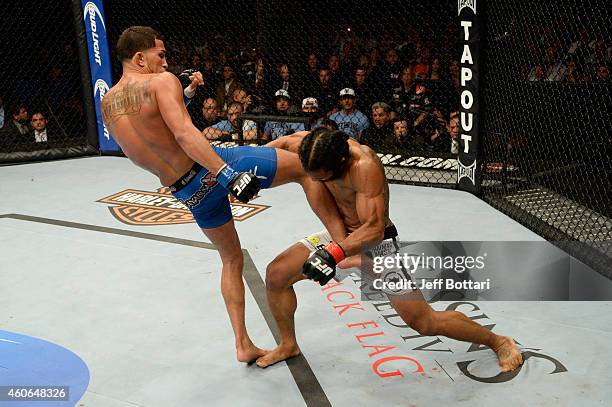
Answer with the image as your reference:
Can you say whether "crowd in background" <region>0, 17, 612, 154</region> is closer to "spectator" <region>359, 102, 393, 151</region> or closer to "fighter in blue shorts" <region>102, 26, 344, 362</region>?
"spectator" <region>359, 102, 393, 151</region>

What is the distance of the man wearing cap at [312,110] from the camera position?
555cm

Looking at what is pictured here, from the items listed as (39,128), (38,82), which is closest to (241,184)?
(39,128)

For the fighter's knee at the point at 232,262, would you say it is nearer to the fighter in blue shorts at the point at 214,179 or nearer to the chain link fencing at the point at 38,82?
the fighter in blue shorts at the point at 214,179

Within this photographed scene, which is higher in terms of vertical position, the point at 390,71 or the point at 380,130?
the point at 390,71

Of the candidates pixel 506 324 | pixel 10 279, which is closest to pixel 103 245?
pixel 10 279

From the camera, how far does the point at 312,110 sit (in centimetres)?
556

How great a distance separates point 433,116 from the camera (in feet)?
16.9

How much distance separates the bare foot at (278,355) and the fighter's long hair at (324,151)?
30.9 inches

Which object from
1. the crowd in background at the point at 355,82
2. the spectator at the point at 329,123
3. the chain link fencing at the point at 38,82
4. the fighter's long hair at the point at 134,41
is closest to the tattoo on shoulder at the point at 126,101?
the fighter's long hair at the point at 134,41

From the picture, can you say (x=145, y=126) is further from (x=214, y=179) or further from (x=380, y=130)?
(x=380, y=130)

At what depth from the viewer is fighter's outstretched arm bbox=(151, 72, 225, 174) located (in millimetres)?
2029

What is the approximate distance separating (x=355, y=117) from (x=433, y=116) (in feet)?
2.22

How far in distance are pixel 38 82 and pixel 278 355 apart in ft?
19.4

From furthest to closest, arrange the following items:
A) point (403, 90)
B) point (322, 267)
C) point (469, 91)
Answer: point (403, 90) → point (469, 91) → point (322, 267)
